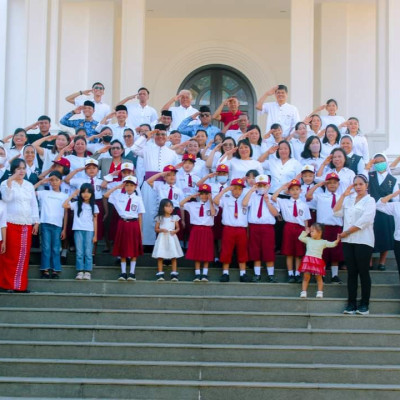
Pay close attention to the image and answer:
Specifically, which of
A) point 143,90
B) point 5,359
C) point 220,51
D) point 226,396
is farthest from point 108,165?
point 220,51

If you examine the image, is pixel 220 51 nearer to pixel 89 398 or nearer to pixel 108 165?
pixel 108 165

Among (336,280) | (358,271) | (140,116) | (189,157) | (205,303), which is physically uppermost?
(140,116)

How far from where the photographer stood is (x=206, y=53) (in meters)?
19.1

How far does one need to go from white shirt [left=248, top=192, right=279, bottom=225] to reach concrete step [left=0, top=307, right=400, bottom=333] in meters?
1.57

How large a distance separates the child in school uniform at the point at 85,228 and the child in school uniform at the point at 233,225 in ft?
5.72

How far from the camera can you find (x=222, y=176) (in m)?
12.1

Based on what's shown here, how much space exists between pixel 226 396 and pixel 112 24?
10.8 m

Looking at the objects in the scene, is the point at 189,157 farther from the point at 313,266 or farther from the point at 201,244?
the point at 313,266

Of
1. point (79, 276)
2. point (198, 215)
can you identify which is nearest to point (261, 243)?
point (198, 215)

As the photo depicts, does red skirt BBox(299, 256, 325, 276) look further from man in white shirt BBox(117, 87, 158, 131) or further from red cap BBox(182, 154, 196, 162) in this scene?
man in white shirt BBox(117, 87, 158, 131)

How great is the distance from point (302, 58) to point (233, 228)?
6.15 m

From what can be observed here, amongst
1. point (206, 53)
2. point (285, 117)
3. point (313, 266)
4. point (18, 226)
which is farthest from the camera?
point (206, 53)

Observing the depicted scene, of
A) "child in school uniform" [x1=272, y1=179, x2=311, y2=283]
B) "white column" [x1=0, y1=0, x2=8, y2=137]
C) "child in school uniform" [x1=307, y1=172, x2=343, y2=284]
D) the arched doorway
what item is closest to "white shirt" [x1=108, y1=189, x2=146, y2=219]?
"child in school uniform" [x1=272, y1=179, x2=311, y2=283]

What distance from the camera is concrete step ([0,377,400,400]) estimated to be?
9.17 m
